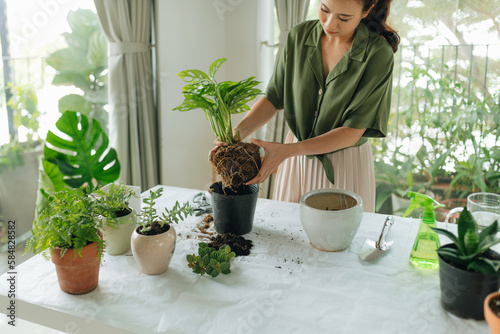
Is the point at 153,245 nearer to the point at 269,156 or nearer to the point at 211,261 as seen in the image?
the point at 211,261

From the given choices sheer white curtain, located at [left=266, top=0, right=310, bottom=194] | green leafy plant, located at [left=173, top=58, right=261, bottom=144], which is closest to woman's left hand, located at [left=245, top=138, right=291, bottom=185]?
green leafy plant, located at [left=173, top=58, right=261, bottom=144]

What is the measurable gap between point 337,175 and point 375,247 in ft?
1.71

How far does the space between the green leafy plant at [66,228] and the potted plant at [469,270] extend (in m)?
0.80

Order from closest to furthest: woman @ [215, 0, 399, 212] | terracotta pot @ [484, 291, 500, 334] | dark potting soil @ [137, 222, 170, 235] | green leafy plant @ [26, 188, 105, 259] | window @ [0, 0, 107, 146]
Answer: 1. terracotta pot @ [484, 291, 500, 334]
2. green leafy plant @ [26, 188, 105, 259]
3. dark potting soil @ [137, 222, 170, 235]
4. woman @ [215, 0, 399, 212]
5. window @ [0, 0, 107, 146]

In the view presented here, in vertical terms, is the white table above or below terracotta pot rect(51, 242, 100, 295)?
below

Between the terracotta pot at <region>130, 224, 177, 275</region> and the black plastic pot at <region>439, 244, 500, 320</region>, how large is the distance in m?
0.66

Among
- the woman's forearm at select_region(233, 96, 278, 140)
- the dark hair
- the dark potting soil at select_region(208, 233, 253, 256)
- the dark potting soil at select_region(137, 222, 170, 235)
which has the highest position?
the dark hair

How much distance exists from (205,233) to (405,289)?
626 mm

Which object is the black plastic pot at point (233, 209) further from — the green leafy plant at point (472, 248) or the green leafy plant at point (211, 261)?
the green leafy plant at point (472, 248)

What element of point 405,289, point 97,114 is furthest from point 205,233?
point 97,114

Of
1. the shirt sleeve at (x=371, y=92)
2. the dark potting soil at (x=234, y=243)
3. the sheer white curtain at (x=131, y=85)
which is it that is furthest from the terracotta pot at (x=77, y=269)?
the sheer white curtain at (x=131, y=85)

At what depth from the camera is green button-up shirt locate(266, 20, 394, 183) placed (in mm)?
1466

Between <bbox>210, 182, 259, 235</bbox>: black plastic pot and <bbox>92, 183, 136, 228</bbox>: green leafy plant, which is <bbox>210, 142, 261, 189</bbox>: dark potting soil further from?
<bbox>92, 183, 136, 228</bbox>: green leafy plant

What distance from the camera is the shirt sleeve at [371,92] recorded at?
1459 millimetres
